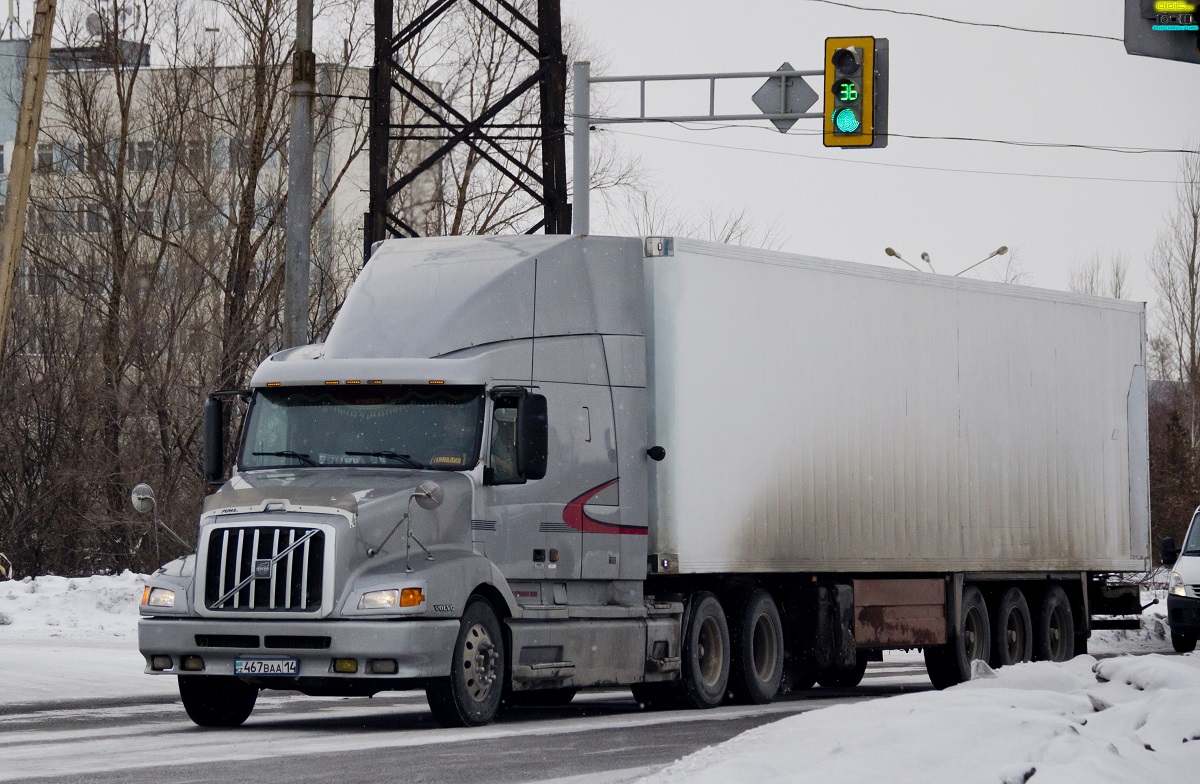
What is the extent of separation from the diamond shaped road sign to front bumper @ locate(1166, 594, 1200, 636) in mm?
8610

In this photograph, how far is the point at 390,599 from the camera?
1327cm

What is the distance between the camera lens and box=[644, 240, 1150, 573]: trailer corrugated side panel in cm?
1620

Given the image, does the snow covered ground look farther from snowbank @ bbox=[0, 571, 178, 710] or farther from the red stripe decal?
snowbank @ bbox=[0, 571, 178, 710]

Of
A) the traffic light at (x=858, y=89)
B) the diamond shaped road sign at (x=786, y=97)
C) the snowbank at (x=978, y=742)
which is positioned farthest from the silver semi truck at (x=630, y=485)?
the diamond shaped road sign at (x=786, y=97)

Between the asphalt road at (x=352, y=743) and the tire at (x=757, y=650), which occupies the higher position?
the tire at (x=757, y=650)

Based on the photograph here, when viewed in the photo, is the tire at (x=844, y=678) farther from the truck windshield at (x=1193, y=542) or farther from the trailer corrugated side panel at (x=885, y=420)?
the truck windshield at (x=1193, y=542)

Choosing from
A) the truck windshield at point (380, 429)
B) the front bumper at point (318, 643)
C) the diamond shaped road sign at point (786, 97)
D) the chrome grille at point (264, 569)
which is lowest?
the front bumper at point (318, 643)

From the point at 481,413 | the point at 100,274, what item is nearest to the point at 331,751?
the point at 481,413

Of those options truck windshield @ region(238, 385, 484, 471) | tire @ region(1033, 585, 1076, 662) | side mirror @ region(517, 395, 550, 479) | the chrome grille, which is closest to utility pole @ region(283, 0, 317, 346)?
truck windshield @ region(238, 385, 484, 471)

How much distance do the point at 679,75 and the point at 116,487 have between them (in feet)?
49.2

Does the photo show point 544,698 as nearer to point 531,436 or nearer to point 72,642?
point 531,436

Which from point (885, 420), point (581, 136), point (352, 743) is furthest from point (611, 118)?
point (352, 743)

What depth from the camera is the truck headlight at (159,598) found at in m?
13.8

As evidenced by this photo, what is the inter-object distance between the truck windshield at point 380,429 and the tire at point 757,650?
3817 millimetres
